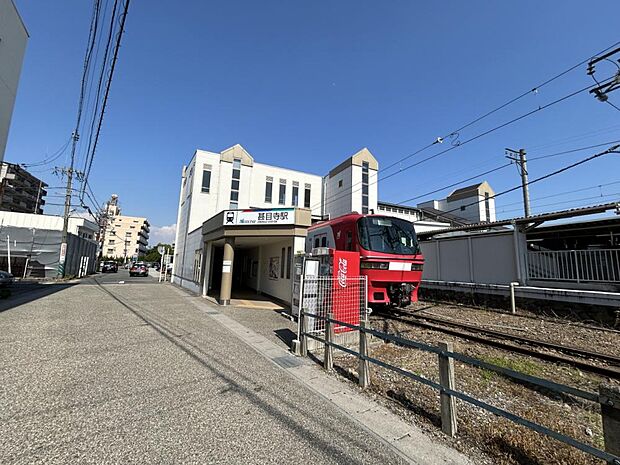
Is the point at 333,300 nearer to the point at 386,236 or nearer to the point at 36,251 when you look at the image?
the point at 386,236

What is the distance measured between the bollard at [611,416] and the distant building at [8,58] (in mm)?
18266

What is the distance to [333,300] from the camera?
253 inches

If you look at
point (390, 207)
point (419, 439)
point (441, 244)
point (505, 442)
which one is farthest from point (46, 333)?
point (390, 207)

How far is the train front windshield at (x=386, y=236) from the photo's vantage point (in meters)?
8.25

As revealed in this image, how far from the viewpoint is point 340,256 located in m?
7.06

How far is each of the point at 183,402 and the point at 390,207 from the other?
30.1m

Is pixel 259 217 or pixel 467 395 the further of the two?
pixel 259 217

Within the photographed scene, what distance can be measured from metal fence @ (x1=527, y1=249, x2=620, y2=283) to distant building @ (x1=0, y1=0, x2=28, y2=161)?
897 inches

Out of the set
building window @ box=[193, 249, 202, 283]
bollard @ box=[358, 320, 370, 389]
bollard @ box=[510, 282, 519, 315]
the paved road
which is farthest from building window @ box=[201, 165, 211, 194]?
bollard @ box=[358, 320, 370, 389]

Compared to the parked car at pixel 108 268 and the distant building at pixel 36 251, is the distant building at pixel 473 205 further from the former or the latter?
the parked car at pixel 108 268

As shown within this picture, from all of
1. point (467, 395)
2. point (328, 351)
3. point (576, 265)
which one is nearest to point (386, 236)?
point (328, 351)

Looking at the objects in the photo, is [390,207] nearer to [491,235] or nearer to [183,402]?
[491,235]

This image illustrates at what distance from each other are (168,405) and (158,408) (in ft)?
0.38

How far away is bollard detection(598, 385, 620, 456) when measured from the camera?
198 centimetres
